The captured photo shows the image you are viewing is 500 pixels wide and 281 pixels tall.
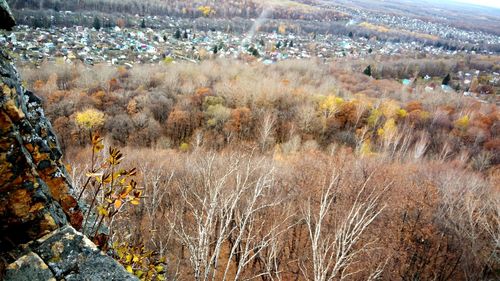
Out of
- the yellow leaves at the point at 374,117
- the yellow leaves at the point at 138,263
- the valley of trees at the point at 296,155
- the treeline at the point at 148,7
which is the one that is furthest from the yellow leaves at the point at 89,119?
the treeline at the point at 148,7

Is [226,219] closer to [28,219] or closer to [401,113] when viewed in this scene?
[28,219]

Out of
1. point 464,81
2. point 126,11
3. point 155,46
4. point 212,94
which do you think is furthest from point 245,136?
point 126,11

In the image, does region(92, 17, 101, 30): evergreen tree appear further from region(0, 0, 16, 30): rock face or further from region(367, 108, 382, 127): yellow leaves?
region(0, 0, 16, 30): rock face

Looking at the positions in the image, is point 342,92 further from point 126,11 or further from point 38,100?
point 126,11

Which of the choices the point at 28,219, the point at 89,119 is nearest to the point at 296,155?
the point at 89,119

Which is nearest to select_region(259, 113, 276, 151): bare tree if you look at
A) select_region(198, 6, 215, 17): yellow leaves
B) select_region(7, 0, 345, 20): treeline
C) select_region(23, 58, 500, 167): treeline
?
select_region(23, 58, 500, 167): treeline
